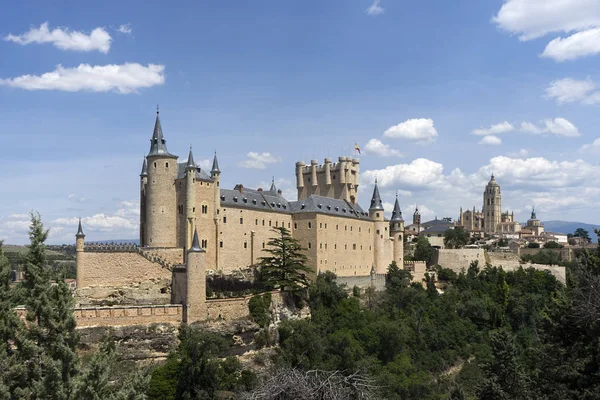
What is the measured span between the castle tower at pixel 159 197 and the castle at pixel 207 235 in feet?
0.27

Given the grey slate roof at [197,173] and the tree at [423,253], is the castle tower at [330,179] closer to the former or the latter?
the tree at [423,253]

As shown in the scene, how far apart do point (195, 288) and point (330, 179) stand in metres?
30.6

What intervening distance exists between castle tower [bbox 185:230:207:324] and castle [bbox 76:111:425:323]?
0.07m

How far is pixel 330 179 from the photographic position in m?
72.8

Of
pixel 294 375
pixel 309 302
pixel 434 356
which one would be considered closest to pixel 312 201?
pixel 309 302

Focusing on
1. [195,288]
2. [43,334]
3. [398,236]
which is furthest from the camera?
[398,236]

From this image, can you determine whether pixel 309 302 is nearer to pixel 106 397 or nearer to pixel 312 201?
pixel 312 201

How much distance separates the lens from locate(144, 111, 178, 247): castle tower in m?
52.4

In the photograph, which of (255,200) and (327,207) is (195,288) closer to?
(255,200)

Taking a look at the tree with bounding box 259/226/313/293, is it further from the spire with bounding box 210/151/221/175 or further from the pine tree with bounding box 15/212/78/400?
the pine tree with bounding box 15/212/78/400

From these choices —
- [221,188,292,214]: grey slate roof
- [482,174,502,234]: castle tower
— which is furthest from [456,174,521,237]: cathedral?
[221,188,292,214]: grey slate roof

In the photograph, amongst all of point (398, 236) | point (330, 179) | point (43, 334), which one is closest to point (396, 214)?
point (398, 236)

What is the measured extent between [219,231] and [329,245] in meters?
13.3

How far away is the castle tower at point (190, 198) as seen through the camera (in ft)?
171
